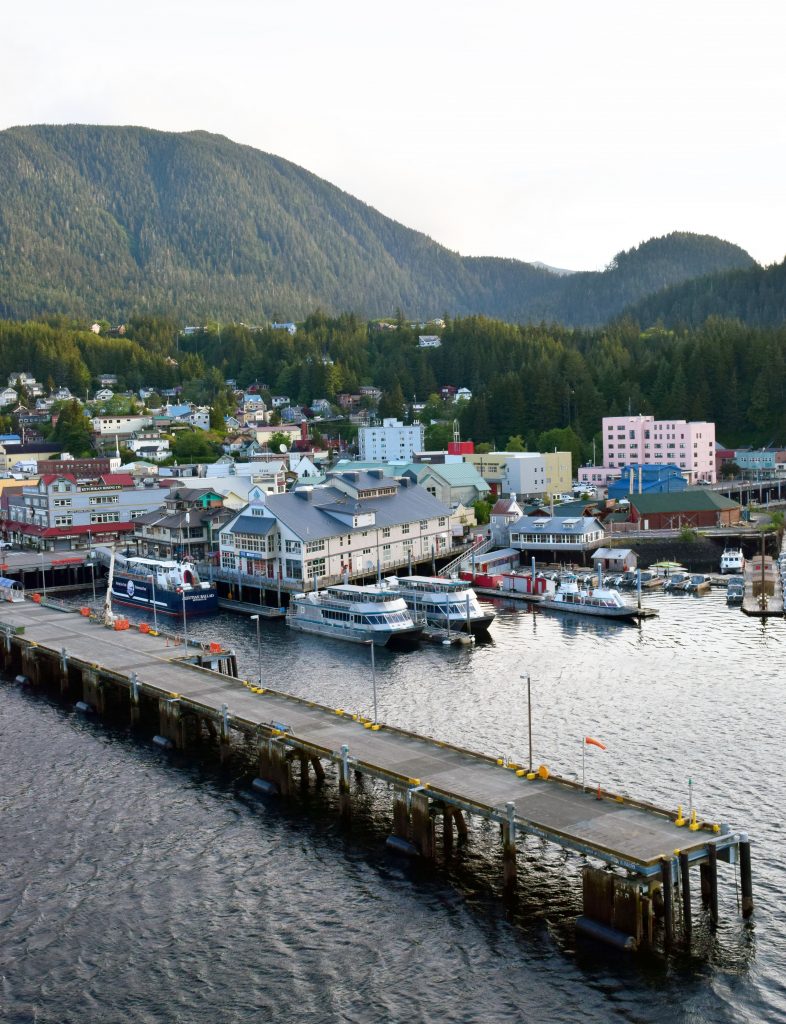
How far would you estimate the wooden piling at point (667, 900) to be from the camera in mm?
28344

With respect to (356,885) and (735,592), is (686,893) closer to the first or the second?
(356,885)

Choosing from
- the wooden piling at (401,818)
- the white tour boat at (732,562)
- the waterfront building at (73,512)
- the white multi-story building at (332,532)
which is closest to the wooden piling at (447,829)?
the wooden piling at (401,818)

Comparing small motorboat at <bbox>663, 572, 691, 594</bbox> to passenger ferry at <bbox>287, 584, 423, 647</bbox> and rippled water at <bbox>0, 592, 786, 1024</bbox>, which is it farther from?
rippled water at <bbox>0, 592, 786, 1024</bbox>

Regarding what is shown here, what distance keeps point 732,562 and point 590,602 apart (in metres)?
20.2

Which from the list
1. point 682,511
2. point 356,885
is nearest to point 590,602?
point 682,511

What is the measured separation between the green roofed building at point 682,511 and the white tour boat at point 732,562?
15.7 meters

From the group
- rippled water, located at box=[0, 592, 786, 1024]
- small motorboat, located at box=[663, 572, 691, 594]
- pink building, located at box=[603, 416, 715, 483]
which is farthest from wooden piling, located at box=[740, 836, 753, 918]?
pink building, located at box=[603, 416, 715, 483]

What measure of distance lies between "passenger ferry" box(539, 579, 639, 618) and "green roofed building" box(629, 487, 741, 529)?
30.0m

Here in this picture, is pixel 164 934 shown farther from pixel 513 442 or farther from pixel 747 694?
pixel 513 442

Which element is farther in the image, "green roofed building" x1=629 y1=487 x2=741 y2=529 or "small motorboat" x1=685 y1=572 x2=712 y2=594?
"green roofed building" x1=629 y1=487 x2=741 y2=529

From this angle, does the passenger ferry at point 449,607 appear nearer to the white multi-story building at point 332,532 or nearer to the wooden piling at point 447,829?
the white multi-story building at point 332,532

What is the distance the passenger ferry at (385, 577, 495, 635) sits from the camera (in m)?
66.7

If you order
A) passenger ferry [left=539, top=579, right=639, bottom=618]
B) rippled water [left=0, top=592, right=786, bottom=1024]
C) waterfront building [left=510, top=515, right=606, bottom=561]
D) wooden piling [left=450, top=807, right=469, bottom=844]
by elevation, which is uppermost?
waterfront building [left=510, top=515, right=606, bottom=561]

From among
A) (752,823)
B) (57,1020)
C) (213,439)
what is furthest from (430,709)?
(213,439)
